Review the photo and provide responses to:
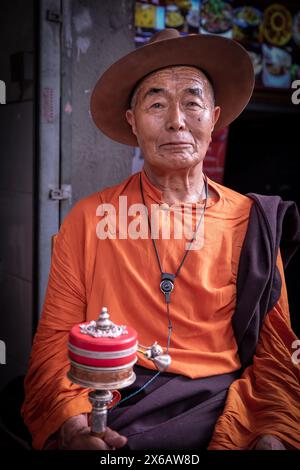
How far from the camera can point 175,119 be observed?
1.88 metres

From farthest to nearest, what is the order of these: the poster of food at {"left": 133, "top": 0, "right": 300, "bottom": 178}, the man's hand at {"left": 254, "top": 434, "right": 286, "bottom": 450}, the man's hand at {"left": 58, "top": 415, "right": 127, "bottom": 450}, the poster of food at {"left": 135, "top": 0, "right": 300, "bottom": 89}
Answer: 1. the poster of food at {"left": 133, "top": 0, "right": 300, "bottom": 178}
2. the poster of food at {"left": 135, "top": 0, "right": 300, "bottom": 89}
3. the man's hand at {"left": 254, "top": 434, "right": 286, "bottom": 450}
4. the man's hand at {"left": 58, "top": 415, "right": 127, "bottom": 450}

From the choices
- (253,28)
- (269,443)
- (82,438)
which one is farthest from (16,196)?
(253,28)

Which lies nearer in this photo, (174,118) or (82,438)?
(82,438)

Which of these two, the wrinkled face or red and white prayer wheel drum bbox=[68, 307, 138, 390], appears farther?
the wrinkled face

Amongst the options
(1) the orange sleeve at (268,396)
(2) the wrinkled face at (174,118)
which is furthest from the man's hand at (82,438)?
(2) the wrinkled face at (174,118)

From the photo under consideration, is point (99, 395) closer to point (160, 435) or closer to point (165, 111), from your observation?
point (160, 435)

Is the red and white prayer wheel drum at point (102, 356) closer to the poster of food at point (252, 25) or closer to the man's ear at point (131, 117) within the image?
the man's ear at point (131, 117)

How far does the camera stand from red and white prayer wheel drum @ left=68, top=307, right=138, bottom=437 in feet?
4.02

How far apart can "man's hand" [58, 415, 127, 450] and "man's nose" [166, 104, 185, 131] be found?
115 cm

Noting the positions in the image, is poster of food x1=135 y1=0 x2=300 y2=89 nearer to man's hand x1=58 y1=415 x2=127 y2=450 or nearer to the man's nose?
the man's nose

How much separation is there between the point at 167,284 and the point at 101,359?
67 cm

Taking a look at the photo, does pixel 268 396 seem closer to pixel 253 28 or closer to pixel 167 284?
pixel 167 284

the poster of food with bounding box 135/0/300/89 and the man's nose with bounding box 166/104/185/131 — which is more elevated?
the poster of food with bounding box 135/0/300/89

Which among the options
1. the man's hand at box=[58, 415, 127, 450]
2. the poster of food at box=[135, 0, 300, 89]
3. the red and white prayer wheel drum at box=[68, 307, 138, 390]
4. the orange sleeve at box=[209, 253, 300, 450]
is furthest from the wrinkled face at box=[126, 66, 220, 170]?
the poster of food at box=[135, 0, 300, 89]
